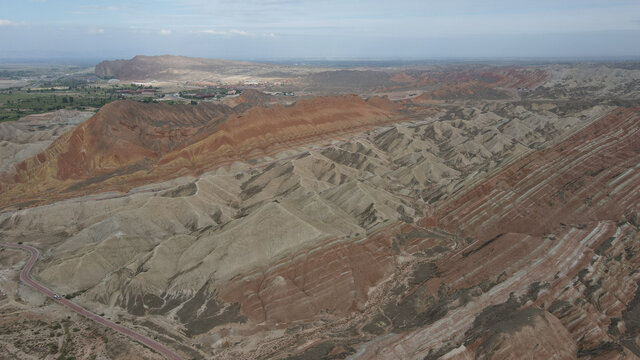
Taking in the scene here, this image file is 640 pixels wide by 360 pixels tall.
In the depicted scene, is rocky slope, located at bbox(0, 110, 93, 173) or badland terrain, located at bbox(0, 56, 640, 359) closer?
badland terrain, located at bbox(0, 56, 640, 359)

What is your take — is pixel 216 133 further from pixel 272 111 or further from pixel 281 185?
pixel 281 185

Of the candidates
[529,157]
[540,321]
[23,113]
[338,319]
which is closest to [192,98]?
[23,113]

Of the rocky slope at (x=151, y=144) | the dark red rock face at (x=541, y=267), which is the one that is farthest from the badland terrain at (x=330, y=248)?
the rocky slope at (x=151, y=144)

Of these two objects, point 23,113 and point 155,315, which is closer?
point 155,315

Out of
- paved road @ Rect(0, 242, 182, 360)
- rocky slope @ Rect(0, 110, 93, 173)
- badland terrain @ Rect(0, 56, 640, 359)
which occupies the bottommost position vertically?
paved road @ Rect(0, 242, 182, 360)

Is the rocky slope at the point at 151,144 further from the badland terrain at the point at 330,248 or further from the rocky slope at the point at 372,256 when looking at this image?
the rocky slope at the point at 372,256

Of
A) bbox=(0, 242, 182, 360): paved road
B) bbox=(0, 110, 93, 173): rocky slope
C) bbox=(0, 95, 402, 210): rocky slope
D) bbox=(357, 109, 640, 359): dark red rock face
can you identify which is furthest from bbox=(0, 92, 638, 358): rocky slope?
bbox=(0, 110, 93, 173): rocky slope

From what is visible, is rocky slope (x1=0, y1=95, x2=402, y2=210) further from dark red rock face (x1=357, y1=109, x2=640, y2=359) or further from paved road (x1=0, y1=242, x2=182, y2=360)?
dark red rock face (x1=357, y1=109, x2=640, y2=359)

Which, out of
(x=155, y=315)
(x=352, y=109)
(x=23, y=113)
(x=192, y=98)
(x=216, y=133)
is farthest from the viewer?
(x=192, y=98)
